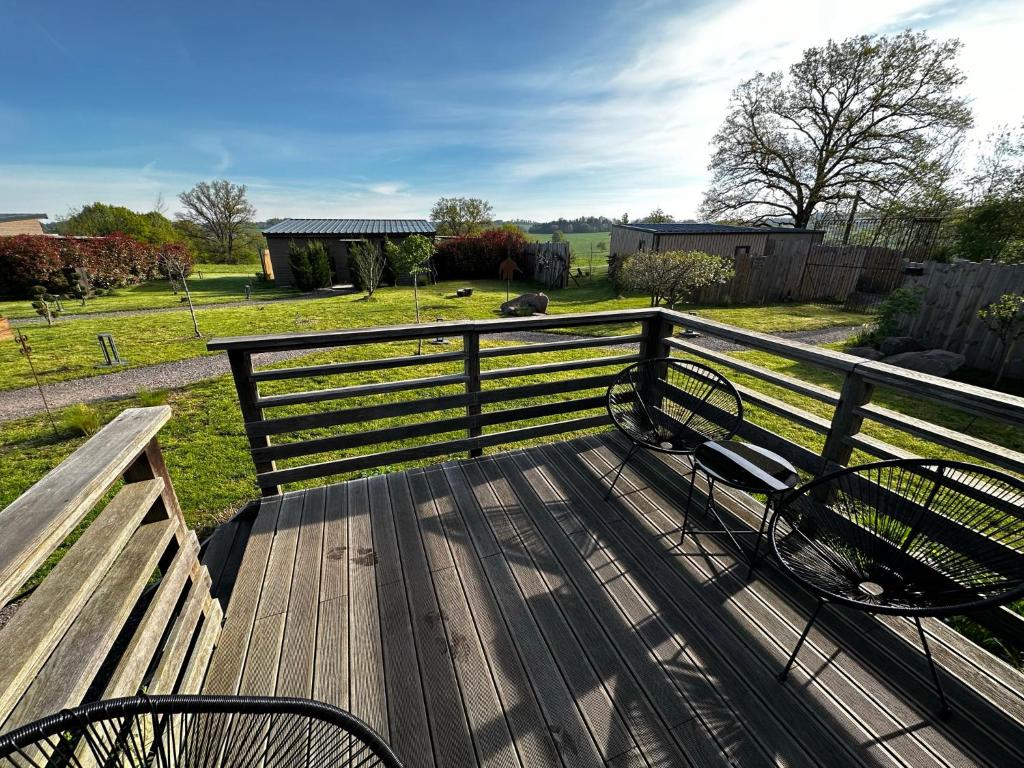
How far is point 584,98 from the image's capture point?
9508 millimetres

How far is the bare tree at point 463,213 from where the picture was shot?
32.0 m

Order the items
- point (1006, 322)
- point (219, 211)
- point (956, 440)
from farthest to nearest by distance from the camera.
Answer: point (219, 211) → point (1006, 322) → point (956, 440)

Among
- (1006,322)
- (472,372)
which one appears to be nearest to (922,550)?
(472,372)

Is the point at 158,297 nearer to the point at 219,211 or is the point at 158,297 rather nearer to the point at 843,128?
the point at 219,211

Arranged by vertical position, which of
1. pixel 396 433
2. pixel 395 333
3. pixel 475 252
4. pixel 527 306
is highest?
pixel 475 252

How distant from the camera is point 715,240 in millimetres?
15375

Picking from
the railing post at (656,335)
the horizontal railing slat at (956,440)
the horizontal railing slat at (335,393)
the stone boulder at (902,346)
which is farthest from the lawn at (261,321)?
the horizontal railing slat at (956,440)

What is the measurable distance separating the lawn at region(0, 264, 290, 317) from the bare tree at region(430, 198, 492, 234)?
16.7 metres

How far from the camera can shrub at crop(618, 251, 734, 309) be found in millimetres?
10023

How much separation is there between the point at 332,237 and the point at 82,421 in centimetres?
1537

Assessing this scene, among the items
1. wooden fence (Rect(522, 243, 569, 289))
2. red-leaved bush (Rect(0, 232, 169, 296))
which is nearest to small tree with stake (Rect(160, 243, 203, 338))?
red-leaved bush (Rect(0, 232, 169, 296))

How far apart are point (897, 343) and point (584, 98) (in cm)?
833

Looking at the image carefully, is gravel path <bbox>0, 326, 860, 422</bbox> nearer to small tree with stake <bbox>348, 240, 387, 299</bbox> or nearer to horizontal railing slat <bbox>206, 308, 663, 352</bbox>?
horizontal railing slat <bbox>206, 308, 663, 352</bbox>

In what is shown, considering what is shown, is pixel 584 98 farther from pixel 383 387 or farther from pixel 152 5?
pixel 383 387
